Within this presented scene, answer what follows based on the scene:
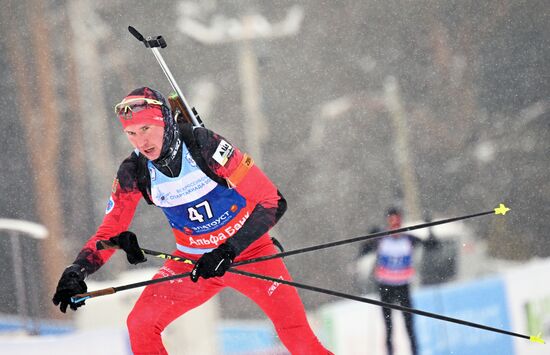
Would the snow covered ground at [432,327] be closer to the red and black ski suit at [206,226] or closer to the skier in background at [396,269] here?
the skier in background at [396,269]

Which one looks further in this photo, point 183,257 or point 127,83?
point 127,83

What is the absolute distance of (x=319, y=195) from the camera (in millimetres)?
10023

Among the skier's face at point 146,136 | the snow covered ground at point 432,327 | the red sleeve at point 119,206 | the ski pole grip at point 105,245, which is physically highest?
the snow covered ground at point 432,327

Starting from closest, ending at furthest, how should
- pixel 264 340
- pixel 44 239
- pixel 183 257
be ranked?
pixel 183 257
pixel 264 340
pixel 44 239

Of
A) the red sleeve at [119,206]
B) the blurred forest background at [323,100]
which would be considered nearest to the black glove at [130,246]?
the red sleeve at [119,206]

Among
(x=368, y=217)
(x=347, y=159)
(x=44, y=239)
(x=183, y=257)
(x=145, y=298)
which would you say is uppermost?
(x=347, y=159)

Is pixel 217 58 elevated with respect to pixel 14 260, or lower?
elevated

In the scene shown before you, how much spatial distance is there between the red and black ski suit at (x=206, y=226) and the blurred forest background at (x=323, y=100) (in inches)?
187

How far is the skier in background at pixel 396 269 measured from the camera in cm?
520

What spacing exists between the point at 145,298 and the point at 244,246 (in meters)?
0.45

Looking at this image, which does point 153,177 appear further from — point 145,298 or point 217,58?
point 217,58

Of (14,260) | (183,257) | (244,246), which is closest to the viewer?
(244,246)

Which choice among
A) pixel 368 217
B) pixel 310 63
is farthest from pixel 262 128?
pixel 368 217

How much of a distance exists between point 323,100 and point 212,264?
22.4 ft
